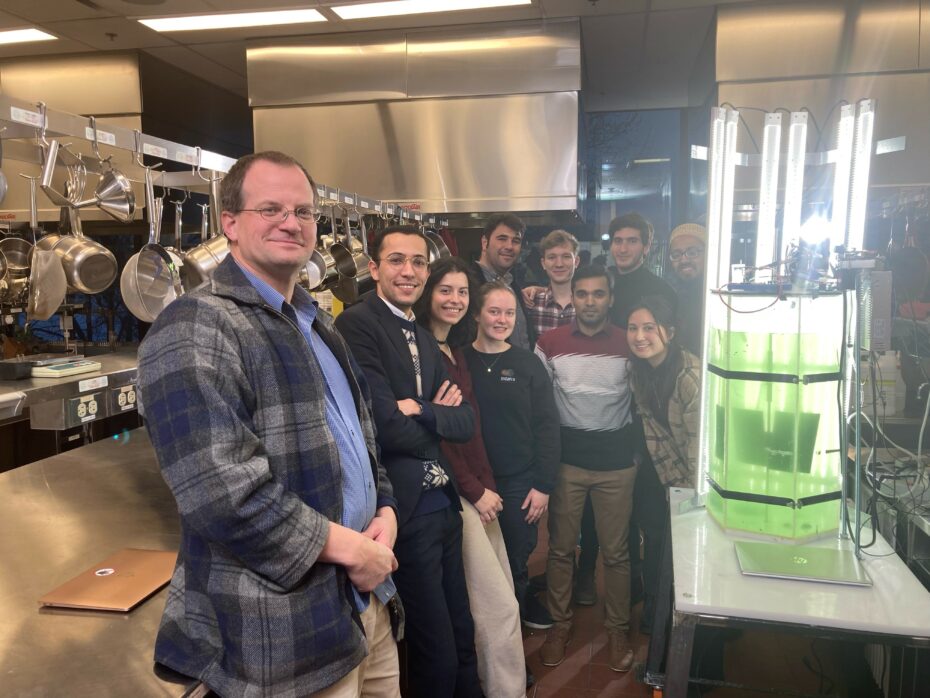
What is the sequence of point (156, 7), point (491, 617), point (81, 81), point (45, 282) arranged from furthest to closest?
point (81, 81) → point (156, 7) → point (491, 617) → point (45, 282)

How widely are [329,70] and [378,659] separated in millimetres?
3041

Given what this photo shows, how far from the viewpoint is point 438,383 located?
1.86 metres

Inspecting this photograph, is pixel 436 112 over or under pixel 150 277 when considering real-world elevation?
over

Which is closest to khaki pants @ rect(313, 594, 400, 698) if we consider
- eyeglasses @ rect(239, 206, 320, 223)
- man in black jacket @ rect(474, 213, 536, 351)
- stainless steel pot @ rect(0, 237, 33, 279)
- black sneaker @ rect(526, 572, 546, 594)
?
eyeglasses @ rect(239, 206, 320, 223)

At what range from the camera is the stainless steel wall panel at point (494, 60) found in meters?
Answer: 3.32

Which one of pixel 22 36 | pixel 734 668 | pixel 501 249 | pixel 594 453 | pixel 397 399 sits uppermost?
pixel 22 36

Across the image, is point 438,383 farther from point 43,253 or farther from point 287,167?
point 43,253

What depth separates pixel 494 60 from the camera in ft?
11.2

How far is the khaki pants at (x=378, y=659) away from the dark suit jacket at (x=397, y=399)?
30 centimetres

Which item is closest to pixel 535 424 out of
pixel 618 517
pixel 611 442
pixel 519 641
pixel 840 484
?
pixel 611 442

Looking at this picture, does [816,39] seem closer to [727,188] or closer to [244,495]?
[727,188]

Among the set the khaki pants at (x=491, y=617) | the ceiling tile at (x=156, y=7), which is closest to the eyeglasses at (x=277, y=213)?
the khaki pants at (x=491, y=617)

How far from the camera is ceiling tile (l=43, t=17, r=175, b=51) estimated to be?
320 cm

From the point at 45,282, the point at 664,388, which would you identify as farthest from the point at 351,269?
the point at 664,388
